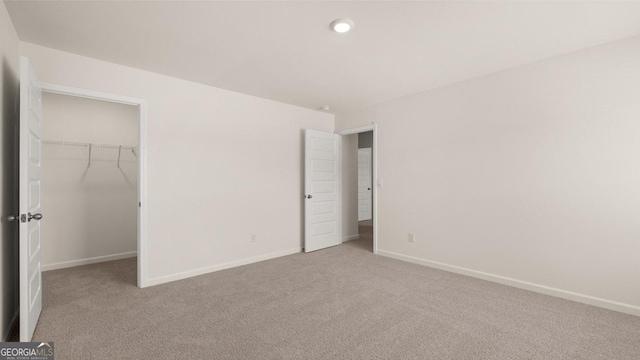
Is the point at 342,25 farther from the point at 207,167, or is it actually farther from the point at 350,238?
the point at 350,238

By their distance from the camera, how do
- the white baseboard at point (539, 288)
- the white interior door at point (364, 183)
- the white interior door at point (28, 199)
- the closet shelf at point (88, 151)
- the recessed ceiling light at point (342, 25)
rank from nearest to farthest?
the white interior door at point (28, 199)
the recessed ceiling light at point (342, 25)
the white baseboard at point (539, 288)
the closet shelf at point (88, 151)
the white interior door at point (364, 183)

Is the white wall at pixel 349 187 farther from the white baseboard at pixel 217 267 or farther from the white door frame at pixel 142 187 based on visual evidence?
the white door frame at pixel 142 187

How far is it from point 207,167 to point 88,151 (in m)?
2.02

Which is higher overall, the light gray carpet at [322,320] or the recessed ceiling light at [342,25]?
the recessed ceiling light at [342,25]

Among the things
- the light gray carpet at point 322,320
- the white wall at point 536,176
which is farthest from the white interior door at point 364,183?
the light gray carpet at point 322,320

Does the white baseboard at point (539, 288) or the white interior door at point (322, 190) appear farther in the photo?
the white interior door at point (322, 190)

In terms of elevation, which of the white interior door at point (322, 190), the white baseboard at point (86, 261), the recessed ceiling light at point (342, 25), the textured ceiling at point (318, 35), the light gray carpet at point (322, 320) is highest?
the textured ceiling at point (318, 35)

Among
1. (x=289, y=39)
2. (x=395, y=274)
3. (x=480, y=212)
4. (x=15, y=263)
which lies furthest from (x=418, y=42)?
(x=15, y=263)

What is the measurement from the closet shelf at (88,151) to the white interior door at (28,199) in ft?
6.66

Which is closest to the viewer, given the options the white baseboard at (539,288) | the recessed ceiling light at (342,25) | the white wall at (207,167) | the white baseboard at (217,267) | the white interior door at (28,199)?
the white interior door at (28,199)

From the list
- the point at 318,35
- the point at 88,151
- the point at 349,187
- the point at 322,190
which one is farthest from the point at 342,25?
the point at 88,151

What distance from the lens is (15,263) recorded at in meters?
2.48

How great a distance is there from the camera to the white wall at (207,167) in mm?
3216

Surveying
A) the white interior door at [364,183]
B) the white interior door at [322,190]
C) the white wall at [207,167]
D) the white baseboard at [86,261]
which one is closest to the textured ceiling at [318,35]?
the white wall at [207,167]
